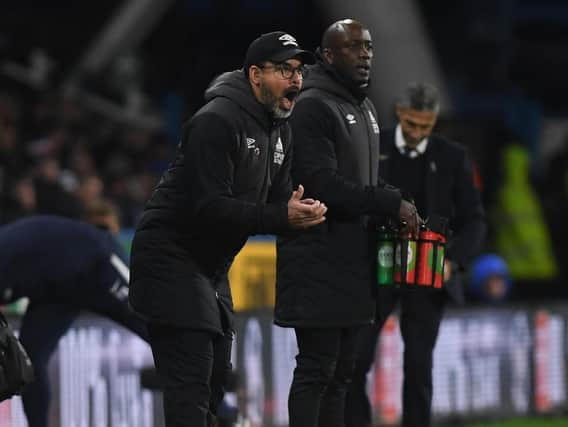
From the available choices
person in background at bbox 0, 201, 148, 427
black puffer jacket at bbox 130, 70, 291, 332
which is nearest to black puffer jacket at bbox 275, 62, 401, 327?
black puffer jacket at bbox 130, 70, 291, 332

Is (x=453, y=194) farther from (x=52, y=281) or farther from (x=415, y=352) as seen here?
(x=52, y=281)

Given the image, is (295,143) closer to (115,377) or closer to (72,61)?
(115,377)

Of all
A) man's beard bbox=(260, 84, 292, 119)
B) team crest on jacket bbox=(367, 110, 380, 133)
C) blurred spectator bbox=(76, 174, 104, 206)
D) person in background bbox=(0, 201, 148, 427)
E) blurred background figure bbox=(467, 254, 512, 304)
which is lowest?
person in background bbox=(0, 201, 148, 427)

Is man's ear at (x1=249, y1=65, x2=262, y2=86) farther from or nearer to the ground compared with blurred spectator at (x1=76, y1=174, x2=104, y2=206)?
nearer to the ground

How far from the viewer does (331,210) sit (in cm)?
681

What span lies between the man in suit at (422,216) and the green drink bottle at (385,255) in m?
0.68

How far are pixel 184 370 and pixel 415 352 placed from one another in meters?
2.02

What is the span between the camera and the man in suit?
25.1 feet

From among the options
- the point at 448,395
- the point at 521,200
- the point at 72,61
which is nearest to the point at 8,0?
the point at 72,61

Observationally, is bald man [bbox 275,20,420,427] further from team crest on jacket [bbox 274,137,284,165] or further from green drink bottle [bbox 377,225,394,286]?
team crest on jacket [bbox 274,137,284,165]

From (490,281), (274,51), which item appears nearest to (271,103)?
(274,51)

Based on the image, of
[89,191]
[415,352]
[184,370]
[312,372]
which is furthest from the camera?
[89,191]

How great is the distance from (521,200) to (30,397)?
9685 mm

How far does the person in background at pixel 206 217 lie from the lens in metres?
5.95
